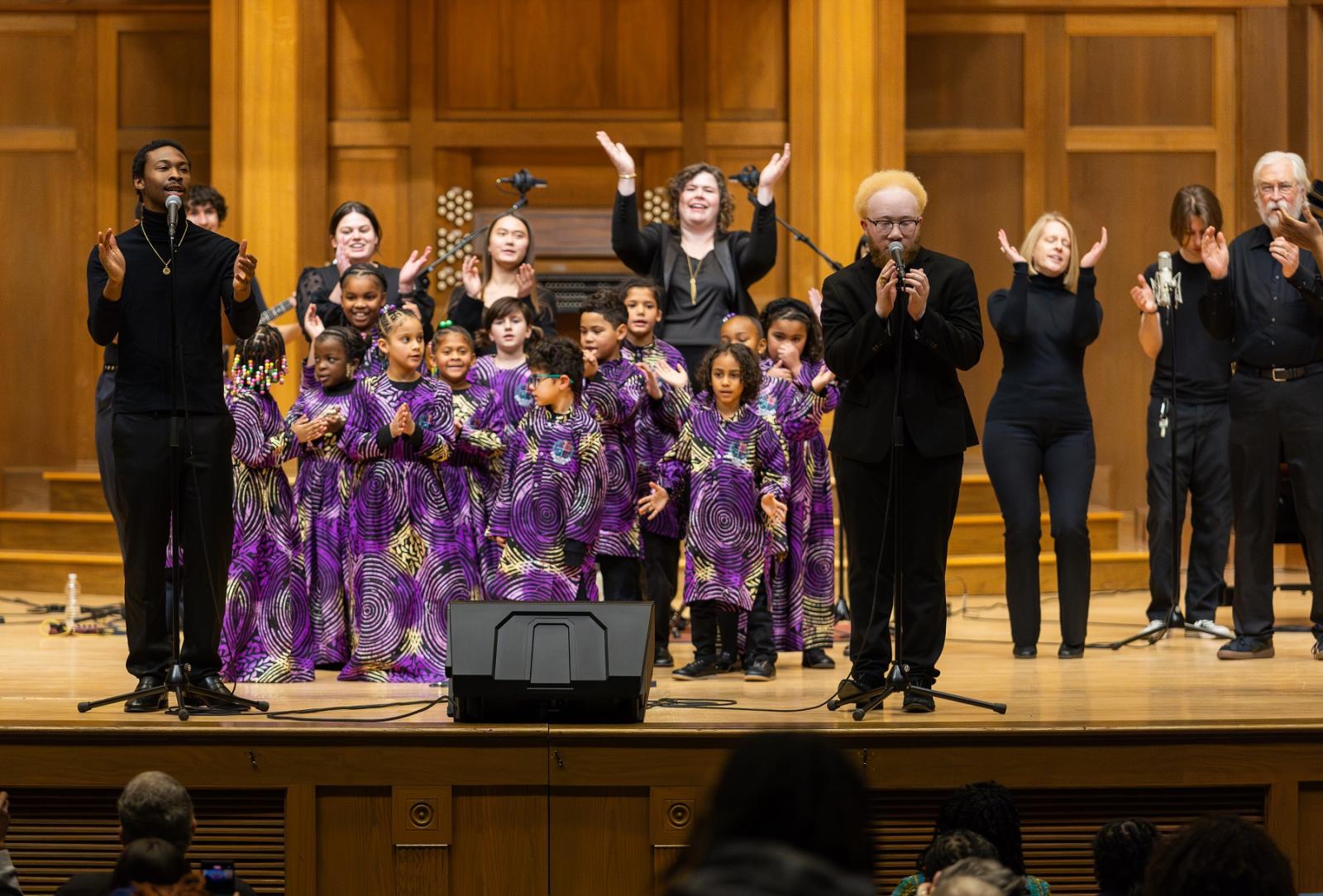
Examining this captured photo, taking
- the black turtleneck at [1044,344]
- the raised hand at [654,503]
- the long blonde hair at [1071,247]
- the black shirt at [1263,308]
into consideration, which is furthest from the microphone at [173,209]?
the black shirt at [1263,308]

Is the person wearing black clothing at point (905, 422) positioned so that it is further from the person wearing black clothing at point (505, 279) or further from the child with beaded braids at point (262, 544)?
the child with beaded braids at point (262, 544)

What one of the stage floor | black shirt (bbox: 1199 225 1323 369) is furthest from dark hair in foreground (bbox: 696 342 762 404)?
black shirt (bbox: 1199 225 1323 369)

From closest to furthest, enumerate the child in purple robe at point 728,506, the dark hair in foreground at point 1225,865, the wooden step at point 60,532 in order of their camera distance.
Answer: the dark hair in foreground at point 1225,865 < the child in purple robe at point 728,506 < the wooden step at point 60,532

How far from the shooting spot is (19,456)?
29.9ft

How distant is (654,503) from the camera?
17.3 ft

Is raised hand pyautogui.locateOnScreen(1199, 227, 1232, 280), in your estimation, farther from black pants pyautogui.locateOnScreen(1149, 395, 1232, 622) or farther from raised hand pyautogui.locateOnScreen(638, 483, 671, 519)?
raised hand pyautogui.locateOnScreen(638, 483, 671, 519)

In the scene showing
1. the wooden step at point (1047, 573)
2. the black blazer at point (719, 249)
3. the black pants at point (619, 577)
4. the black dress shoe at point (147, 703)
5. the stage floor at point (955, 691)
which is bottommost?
the stage floor at point (955, 691)

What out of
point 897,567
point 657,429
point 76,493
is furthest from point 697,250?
point 76,493

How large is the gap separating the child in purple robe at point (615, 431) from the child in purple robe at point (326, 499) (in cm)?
79

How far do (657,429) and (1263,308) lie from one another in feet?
6.77

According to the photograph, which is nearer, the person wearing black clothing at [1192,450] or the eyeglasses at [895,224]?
the eyeglasses at [895,224]

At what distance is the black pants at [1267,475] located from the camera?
18.1ft

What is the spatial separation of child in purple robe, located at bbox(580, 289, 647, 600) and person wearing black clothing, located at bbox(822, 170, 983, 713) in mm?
1105

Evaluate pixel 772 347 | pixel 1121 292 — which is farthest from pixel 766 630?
pixel 1121 292
